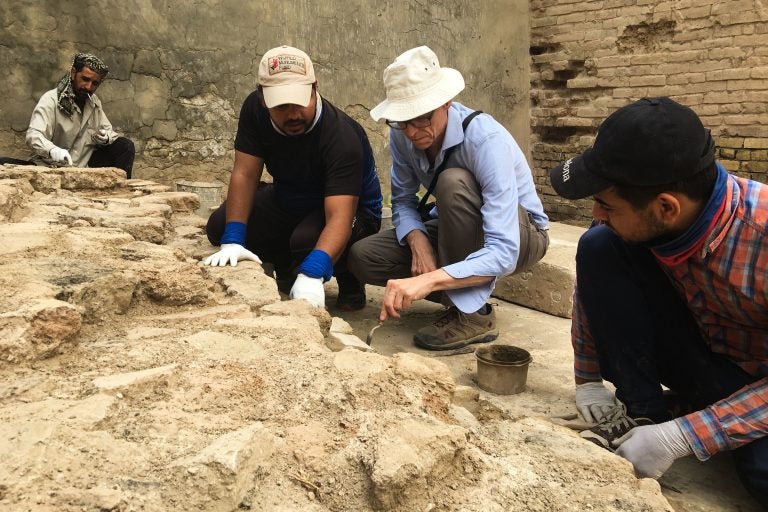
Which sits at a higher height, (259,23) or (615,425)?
(259,23)

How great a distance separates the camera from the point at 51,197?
3.33m

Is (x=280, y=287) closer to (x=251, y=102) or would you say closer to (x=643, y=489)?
(x=251, y=102)

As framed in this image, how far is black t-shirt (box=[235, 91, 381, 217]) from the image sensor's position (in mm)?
3199

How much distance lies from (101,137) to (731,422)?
4.69m

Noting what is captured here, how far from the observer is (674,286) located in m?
2.01

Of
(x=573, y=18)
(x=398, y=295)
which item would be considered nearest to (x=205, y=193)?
(x=398, y=295)

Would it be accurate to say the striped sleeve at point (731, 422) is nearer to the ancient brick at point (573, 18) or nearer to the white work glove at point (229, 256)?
the white work glove at point (229, 256)

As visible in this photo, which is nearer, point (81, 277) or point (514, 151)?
point (81, 277)

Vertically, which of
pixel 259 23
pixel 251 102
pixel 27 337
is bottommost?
pixel 27 337

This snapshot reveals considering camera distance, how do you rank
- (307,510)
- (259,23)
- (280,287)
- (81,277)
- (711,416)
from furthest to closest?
(259,23), (280,287), (81,277), (711,416), (307,510)

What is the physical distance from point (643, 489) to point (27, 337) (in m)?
1.45

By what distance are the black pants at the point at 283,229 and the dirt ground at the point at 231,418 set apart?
1070 mm

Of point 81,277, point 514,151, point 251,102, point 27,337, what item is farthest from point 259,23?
point 27,337

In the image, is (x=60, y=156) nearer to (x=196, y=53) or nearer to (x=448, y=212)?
(x=196, y=53)
